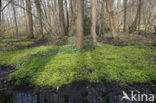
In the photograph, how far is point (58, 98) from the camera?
2648mm

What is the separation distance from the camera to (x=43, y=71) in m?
3.87

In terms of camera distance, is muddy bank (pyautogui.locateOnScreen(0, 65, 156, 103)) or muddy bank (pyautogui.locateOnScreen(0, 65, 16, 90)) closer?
muddy bank (pyautogui.locateOnScreen(0, 65, 156, 103))

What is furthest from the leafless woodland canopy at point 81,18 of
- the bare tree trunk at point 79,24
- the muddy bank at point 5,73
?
the muddy bank at point 5,73

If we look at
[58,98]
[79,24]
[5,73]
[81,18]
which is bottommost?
[58,98]

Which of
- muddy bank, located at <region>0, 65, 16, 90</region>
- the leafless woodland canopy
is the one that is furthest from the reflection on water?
the leafless woodland canopy

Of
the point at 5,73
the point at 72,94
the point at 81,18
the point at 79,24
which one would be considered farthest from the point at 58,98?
the point at 81,18

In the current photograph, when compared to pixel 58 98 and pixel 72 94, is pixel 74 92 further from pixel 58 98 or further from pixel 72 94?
pixel 58 98

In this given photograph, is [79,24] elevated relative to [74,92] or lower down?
elevated

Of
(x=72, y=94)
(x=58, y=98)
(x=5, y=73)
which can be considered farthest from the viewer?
(x=5, y=73)

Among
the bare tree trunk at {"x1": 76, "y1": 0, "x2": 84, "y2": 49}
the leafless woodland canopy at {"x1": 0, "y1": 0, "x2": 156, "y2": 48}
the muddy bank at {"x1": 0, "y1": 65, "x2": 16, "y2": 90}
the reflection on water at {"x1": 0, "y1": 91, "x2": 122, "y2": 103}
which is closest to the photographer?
the reflection on water at {"x1": 0, "y1": 91, "x2": 122, "y2": 103}

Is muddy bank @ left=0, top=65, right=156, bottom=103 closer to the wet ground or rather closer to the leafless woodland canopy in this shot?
the wet ground

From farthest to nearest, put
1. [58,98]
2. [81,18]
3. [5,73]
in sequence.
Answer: [81,18] → [5,73] → [58,98]

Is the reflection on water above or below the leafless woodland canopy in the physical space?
below

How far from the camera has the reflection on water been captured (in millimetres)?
2547
